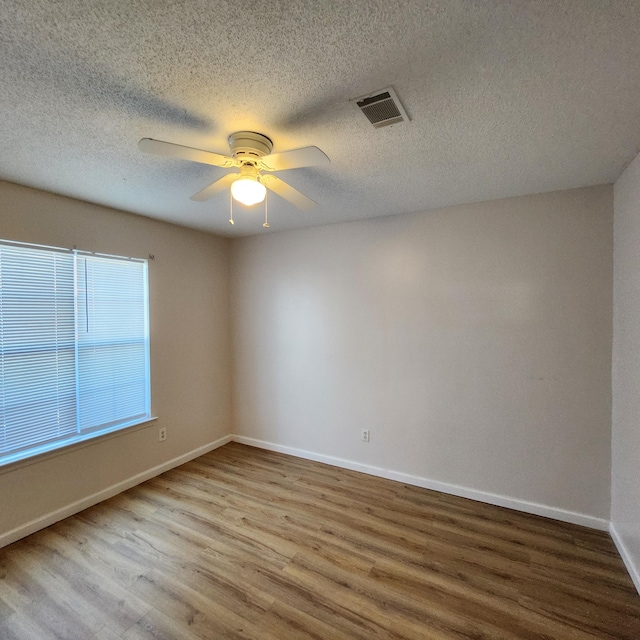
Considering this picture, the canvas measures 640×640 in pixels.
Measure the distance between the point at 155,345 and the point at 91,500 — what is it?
137 centimetres

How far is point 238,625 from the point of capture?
1605mm

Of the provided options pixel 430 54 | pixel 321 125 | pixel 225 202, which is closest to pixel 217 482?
pixel 225 202

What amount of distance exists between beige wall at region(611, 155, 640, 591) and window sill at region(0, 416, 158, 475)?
3.73m

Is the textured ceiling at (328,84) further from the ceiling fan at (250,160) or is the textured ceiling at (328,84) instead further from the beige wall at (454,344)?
the beige wall at (454,344)

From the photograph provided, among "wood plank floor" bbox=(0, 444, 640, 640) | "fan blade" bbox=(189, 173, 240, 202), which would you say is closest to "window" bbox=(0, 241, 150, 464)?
"wood plank floor" bbox=(0, 444, 640, 640)

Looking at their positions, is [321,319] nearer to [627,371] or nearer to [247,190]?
[247,190]

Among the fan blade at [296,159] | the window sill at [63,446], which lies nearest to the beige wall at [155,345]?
the window sill at [63,446]

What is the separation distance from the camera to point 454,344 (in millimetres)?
2783

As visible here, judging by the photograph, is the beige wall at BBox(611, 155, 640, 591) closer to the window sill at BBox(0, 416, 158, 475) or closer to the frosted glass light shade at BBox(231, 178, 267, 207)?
the frosted glass light shade at BBox(231, 178, 267, 207)

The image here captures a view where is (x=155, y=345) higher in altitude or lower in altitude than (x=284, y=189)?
lower

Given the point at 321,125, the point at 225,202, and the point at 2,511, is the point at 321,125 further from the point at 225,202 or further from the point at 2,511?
the point at 2,511

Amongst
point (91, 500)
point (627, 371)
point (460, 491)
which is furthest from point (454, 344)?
point (91, 500)

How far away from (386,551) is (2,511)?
8.53 ft

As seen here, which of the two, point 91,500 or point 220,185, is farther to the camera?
point 91,500
